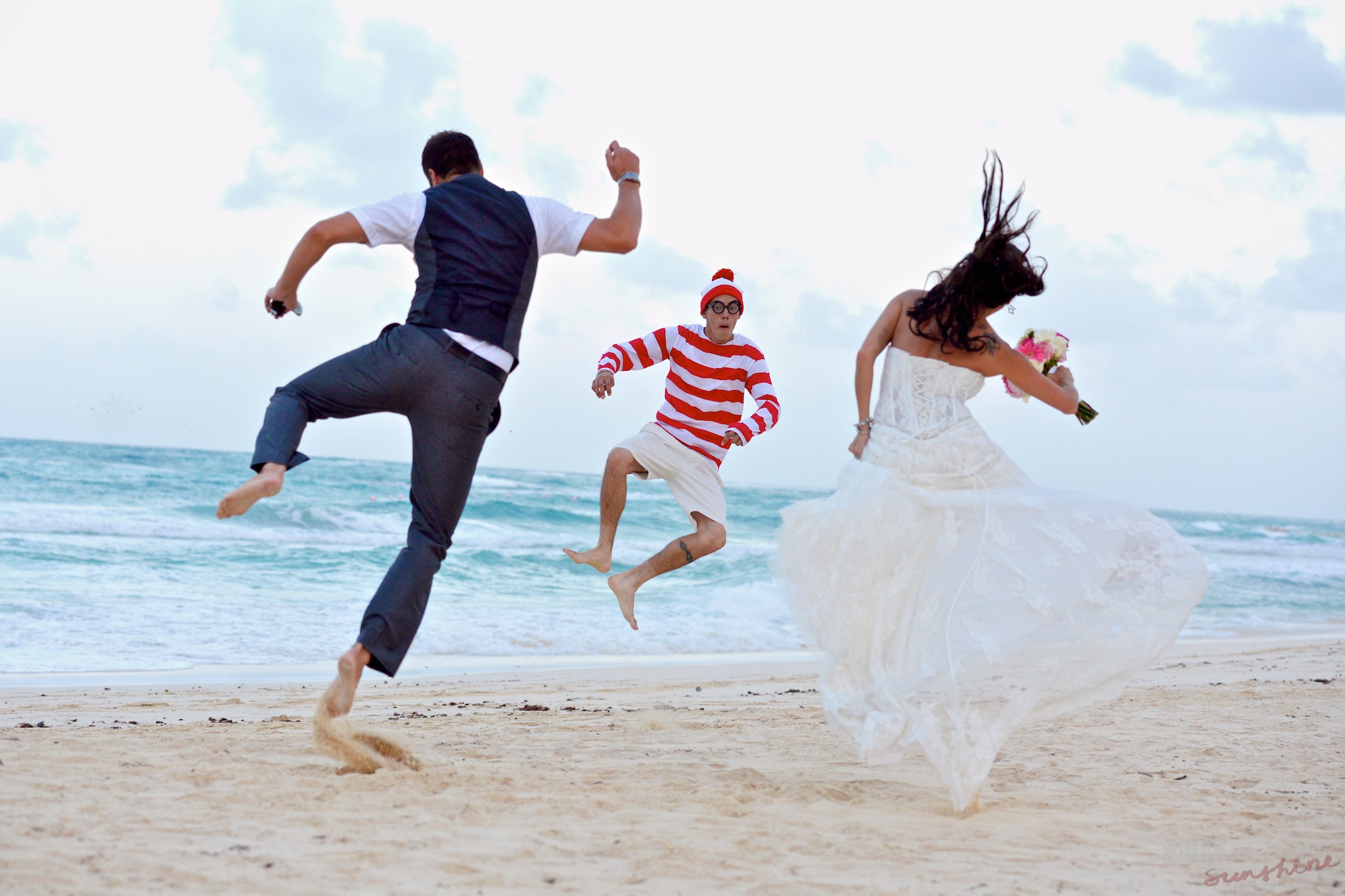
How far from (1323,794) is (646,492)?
25.1 meters

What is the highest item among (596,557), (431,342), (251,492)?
(431,342)

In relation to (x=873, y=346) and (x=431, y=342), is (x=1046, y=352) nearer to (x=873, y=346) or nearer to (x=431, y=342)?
(x=873, y=346)

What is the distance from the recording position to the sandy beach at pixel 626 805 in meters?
2.86

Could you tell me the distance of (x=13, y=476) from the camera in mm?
22906

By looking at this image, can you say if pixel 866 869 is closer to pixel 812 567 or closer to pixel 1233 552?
pixel 812 567

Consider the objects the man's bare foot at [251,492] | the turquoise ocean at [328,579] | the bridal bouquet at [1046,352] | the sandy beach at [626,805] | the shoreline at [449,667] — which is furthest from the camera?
the turquoise ocean at [328,579]

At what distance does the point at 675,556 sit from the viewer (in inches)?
219

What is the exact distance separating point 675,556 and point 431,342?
2.28m

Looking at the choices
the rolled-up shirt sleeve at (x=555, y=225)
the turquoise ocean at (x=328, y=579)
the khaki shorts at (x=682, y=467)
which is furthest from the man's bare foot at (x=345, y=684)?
the turquoise ocean at (x=328, y=579)

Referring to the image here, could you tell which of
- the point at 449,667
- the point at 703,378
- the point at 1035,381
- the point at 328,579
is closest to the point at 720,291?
the point at 703,378

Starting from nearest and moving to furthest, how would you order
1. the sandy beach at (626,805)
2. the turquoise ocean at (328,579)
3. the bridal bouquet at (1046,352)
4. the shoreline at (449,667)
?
1. the sandy beach at (626,805)
2. the bridal bouquet at (1046,352)
3. the shoreline at (449,667)
4. the turquoise ocean at (328,579)

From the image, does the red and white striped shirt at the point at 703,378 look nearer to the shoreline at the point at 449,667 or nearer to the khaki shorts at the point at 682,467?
the khaki shorts at the point at 682,467

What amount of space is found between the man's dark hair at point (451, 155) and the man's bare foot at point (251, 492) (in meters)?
1.26

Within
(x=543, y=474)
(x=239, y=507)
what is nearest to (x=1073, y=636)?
(x=239, y=507)
